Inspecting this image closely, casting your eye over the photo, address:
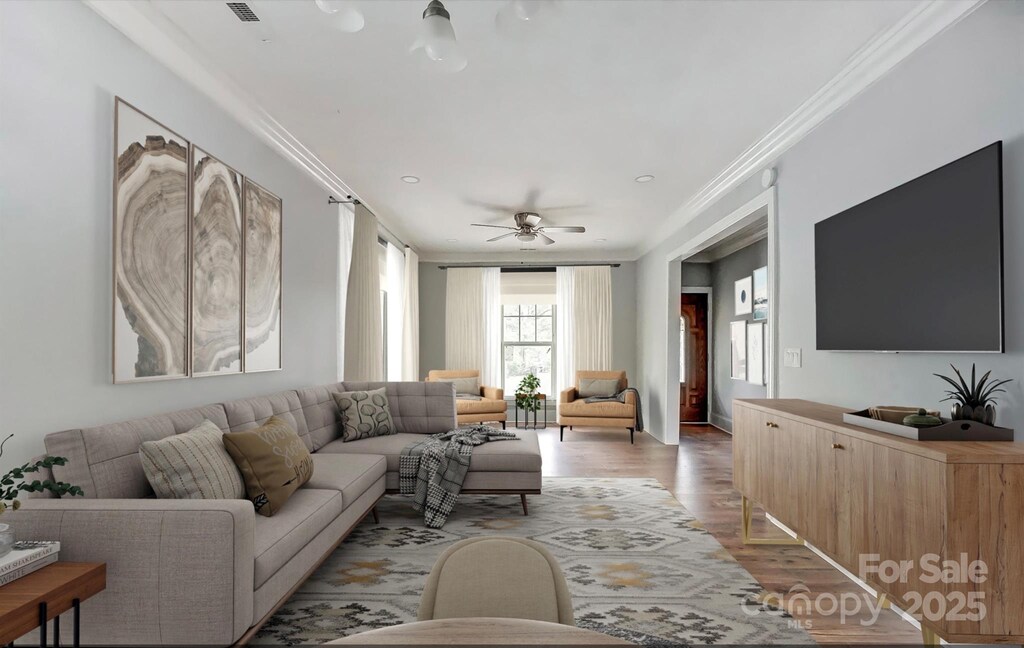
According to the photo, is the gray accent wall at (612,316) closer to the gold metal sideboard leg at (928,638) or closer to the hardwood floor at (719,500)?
the hardwood floor at (719,500)

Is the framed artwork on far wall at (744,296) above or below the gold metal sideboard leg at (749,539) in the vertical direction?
above

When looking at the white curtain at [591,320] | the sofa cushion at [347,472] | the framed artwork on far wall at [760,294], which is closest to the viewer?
the sofa cushion at [347,472]

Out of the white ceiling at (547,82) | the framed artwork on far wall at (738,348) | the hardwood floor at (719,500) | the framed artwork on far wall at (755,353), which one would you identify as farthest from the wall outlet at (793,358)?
the framed artwork on far wall at (738,348)

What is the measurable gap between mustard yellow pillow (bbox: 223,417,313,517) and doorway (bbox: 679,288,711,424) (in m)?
7.14

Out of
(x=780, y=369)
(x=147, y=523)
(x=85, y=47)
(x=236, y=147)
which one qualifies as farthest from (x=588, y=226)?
(x=147, y=523)

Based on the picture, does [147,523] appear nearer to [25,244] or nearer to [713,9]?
[25,244]

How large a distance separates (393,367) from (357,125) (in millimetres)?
3857

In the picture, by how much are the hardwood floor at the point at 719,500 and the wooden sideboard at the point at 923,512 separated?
299 millimetres

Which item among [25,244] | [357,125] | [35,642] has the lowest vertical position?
[35,642]

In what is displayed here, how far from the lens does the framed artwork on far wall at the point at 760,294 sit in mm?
6684

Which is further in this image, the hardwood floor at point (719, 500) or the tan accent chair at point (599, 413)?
the tan accent chair at point (599, 413)

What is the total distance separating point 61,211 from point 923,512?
312 cm

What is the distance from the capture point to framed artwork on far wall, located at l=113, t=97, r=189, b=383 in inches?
91.4

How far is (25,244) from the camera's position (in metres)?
1.90
